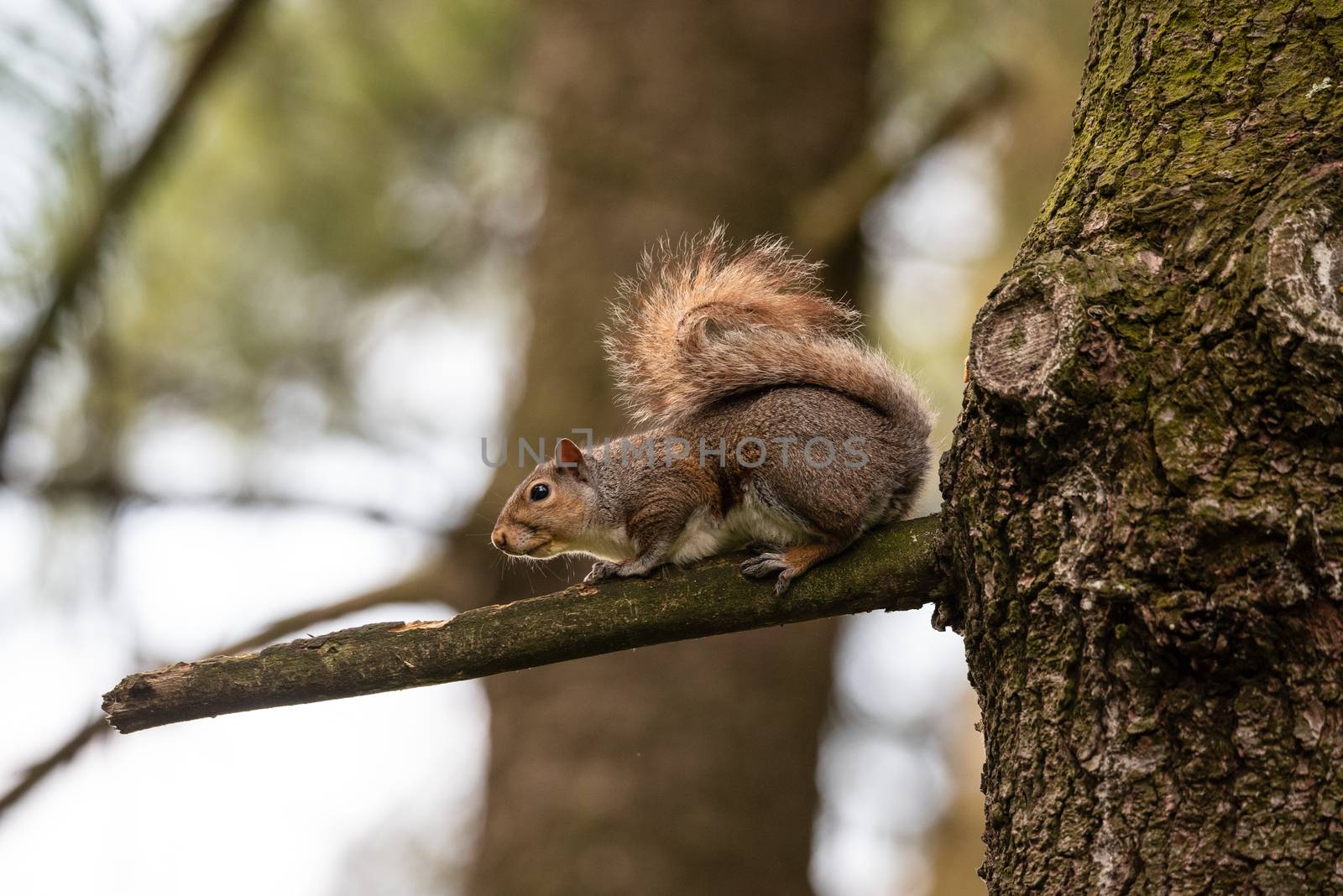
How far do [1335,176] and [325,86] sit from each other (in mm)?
3943

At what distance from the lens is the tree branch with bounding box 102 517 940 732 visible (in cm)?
150

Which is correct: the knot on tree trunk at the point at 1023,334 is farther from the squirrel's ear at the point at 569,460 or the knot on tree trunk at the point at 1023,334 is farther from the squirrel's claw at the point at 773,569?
the squirrel's ear at the point at 569,460

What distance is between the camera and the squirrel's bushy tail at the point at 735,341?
7.37ft

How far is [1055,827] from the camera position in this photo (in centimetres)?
125

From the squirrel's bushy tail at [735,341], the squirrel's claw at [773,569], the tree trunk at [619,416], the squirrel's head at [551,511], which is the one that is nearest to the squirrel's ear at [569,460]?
the squirrel's head at [551,511]

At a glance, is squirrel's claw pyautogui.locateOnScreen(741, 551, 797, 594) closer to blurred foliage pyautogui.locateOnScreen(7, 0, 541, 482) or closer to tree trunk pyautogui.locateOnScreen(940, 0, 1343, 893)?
tree trunk pyautogui.locateOnScreen(940, 0, 1343, 893)

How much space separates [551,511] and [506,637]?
1.08 meters

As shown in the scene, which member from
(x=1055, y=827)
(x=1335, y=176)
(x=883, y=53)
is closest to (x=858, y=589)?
(x=1055, y=827)

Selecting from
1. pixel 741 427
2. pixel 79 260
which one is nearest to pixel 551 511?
pixel 741 427

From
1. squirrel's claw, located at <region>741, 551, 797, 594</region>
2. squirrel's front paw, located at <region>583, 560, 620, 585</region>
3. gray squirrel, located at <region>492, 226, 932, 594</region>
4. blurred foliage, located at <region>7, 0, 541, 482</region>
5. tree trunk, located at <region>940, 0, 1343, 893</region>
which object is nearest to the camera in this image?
tree trunk, located at <region>940, 0, 1343, 893</region>

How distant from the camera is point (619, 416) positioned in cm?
372

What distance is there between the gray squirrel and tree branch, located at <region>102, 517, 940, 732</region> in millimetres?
368

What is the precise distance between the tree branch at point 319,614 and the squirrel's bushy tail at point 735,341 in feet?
3.21

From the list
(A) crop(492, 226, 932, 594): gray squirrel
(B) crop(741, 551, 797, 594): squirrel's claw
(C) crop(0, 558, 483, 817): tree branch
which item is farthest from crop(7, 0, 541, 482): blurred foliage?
(B) crop(741, 551, 797, 594): squirrel's claw
